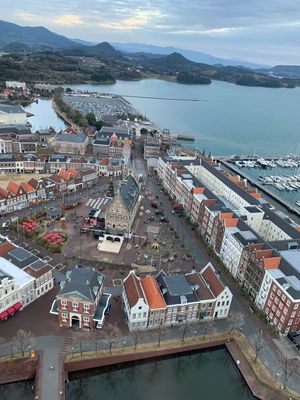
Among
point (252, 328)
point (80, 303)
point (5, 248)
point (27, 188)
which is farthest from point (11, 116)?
point (252, 328)

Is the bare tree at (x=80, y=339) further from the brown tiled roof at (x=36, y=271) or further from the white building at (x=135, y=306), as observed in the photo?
the brown tiled roof at (x=36, y=271)

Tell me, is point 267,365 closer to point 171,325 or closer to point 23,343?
point 171,325

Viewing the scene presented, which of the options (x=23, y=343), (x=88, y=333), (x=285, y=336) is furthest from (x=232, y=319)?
(x=23, y=343)

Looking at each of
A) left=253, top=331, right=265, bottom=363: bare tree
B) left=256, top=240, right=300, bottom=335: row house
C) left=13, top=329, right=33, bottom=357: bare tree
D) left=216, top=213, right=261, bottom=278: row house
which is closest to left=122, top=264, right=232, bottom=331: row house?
left=253, top=331, right=265, bottom=363: bare tree

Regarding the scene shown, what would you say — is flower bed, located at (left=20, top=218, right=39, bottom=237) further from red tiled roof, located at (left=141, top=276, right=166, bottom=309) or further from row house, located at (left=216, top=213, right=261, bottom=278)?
row house, located at (left=216, top=213, right=261, bottom=278)

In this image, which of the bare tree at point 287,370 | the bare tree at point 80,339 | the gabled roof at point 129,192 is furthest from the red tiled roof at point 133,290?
the gabled roof at point 129,192

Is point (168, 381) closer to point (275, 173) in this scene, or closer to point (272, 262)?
point (272, 262)

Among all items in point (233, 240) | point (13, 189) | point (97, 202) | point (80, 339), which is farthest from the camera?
point (97, 202)
